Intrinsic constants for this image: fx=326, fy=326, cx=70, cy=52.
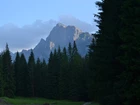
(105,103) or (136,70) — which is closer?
(136,70)

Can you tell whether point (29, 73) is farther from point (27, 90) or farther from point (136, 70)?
point (136, 70)

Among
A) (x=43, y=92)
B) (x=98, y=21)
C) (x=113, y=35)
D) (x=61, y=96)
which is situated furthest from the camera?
(x=43, y=92)

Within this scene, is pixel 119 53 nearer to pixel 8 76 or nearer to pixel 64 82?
pixel 64 82

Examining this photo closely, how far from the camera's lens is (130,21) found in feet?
73.0

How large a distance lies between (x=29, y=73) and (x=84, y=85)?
24.5m

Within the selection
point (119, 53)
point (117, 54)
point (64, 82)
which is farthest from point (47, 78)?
point (119, 53)

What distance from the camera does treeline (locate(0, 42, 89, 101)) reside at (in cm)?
9581

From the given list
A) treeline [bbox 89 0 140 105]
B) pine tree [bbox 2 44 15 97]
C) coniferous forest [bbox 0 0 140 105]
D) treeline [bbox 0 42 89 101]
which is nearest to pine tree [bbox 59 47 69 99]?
treeline [bbox 0 42 89 101]

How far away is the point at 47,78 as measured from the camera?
106m

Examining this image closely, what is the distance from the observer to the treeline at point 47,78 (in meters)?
95.8

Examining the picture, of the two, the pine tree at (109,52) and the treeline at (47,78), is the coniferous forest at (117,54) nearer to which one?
the pine tree at (109,52)

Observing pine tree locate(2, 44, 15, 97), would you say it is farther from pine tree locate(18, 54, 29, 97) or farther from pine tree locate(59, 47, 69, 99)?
pine tree locate(59, 47, 69, 99)

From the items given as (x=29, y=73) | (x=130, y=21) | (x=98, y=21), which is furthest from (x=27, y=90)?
(x=130, y=21)

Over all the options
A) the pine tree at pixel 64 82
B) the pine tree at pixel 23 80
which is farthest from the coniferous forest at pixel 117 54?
the pine tree at pixel 23 80
